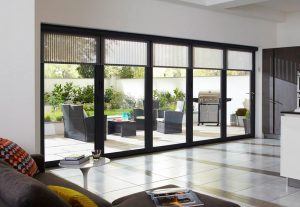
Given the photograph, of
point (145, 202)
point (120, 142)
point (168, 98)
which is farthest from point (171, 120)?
point (145, 202)

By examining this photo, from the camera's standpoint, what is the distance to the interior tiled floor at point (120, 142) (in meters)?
6.15

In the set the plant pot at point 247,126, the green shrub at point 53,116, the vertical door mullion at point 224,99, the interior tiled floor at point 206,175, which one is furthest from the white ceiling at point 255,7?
the green shrub at point 53,116

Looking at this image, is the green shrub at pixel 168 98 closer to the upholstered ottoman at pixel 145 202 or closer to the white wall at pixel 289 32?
the white wall at pixel 289 32

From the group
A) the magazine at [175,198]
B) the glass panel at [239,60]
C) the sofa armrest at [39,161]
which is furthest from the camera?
the glass panel at [239,60]

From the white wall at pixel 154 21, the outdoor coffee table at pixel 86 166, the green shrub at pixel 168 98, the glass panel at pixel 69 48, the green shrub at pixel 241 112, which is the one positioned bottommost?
the outdoor coffee table at pixel 86 166

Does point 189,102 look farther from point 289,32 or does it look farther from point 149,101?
point 289,32

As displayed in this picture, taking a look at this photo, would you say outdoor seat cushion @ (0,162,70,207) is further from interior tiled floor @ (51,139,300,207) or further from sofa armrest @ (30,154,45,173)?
interior tiled floor @ (51,139,300,207)

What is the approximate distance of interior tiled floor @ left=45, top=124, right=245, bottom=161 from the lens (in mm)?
6148

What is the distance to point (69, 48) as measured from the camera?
244 inches

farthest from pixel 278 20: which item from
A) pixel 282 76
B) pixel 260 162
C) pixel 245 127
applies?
pixel 260 162

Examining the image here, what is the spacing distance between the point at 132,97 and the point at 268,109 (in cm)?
406

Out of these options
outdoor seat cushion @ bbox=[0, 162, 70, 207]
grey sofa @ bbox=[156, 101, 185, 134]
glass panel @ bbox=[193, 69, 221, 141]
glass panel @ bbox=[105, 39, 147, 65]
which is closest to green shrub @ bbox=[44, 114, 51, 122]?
glass panel @ bbox=[105, 39, 147, 65]

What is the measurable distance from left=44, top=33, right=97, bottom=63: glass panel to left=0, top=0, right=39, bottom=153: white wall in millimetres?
1992

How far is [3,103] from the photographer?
3854 millimetres
